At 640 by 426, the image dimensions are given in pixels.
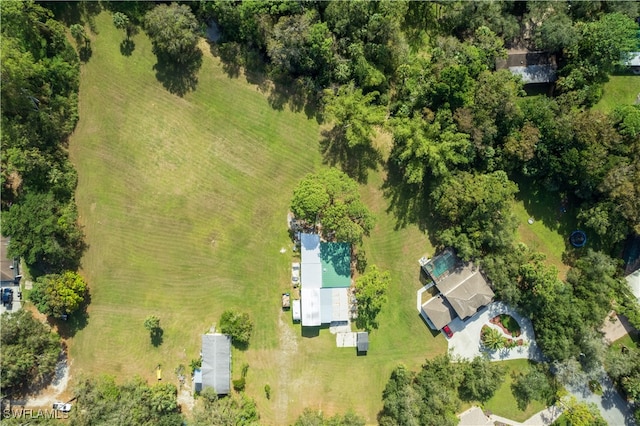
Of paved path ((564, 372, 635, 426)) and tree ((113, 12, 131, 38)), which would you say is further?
paved path ((564, 372, 635, 426))

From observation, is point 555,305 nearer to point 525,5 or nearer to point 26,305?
point 525,5

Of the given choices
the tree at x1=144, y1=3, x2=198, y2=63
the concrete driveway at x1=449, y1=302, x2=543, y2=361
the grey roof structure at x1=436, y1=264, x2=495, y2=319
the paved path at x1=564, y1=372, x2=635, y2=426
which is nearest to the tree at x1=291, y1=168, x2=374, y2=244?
the grey roof structure at x1=436, y1=264, x2=495, y2=319

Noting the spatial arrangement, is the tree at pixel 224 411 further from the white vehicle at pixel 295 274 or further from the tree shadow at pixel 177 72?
the tree shadow at pixel 177 72

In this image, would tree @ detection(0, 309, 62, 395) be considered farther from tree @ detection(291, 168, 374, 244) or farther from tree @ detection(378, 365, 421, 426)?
tree @ detection(378, 365, 421, 426)

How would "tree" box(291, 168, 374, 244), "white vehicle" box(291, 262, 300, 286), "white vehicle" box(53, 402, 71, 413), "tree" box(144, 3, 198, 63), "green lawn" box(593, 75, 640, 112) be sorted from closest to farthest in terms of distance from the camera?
1. "tree" box(291, 168, 374, 244)
2. "tree" box(144, 3, 198, 63)
3. "white vehicle" box(53, 402, 71, 413)
4. "white vehicle" box(291, 262, 300, 286)
5. "green lawn" box(593, 75, 640, 112)

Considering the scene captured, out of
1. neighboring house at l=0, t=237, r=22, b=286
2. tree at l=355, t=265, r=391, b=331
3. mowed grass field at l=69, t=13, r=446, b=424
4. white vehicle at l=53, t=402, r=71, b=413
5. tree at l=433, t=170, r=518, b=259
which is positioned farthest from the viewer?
mowed grass field at l=69, t=13, r=446, b=424

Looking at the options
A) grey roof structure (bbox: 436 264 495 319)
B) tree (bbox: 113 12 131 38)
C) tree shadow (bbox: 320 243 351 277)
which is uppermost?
tree (bbox: 113 12 131 38)
